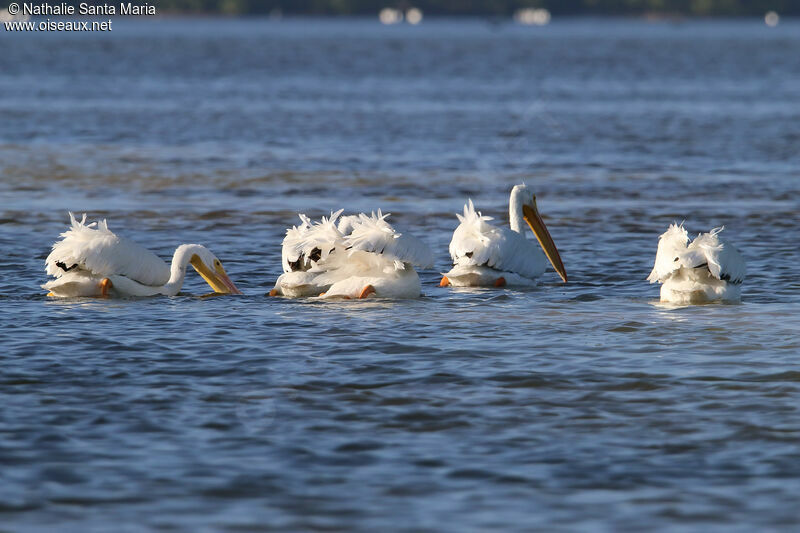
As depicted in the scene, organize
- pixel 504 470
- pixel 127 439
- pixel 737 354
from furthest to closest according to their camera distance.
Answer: pixel 737 354 → pixel 127 439 → pixel 504 470

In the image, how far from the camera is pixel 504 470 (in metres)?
7.57

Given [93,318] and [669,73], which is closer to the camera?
[93,318]

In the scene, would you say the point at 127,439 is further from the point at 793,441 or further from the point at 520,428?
the point at 793,441

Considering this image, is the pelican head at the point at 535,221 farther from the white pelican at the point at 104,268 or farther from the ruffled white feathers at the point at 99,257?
the ruffled white feathers at the point at 99,257

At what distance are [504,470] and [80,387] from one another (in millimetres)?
3137

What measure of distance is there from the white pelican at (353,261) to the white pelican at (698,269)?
81.8 inches

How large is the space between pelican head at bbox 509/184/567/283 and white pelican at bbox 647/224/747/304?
2042 mm

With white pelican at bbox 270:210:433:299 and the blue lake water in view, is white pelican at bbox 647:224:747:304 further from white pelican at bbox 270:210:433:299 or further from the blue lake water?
white pelican at bbox 270:210:433:299

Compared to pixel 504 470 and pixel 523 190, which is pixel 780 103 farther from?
pixel 504 470

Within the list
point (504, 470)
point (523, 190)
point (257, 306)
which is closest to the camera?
point (504, 470)

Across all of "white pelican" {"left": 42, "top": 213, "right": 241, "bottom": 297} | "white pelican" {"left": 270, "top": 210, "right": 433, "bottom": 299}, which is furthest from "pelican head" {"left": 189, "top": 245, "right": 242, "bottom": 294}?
"white pelican" {"left": 270, "top": 210, "right": 433, "bottom": 299}

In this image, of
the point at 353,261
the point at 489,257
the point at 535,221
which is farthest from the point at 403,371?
the point at 535,221

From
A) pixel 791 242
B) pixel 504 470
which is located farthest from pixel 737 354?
pixel 791 242

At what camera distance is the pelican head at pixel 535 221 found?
14.6 m
